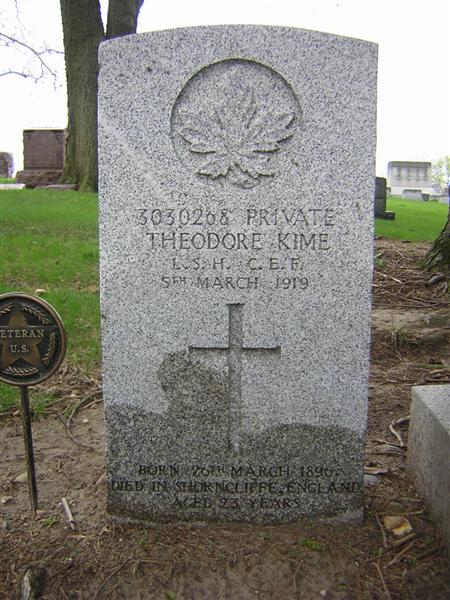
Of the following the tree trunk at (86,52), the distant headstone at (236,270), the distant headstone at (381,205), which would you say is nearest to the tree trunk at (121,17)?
the tree trunk at (86,52)

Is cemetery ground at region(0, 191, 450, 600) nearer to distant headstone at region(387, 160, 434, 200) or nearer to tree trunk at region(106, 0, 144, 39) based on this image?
tree trunk at region(106, 0, 144, 39)

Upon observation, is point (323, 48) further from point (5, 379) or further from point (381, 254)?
point (381, 254)

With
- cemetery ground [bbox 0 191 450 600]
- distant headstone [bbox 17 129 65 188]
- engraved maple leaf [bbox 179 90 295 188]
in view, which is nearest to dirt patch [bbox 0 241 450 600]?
cemetery ground [bbox 0 191 450 600]

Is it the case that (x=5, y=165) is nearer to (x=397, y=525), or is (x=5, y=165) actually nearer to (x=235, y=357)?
(x=235, y=357)

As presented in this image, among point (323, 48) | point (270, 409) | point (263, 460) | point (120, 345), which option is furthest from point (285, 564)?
point (323, 48)

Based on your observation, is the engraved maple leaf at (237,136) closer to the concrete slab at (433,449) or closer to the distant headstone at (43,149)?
the concrete slab at (433,449)

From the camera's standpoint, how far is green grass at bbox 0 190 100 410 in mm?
5156

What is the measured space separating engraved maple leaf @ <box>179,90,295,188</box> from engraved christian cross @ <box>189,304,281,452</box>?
0.62 m

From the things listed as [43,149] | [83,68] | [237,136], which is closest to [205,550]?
[237,136]

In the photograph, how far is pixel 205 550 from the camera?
2697 millimetres

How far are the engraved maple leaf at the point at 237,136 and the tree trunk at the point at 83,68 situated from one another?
10.3 m

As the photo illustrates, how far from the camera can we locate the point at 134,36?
259 centimetres

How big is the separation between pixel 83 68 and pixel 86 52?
1.11 ft

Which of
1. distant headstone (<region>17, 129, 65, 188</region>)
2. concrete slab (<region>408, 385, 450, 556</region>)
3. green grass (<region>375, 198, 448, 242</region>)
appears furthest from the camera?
distant headstone (<region>17, 129, 65, 188</region>)
